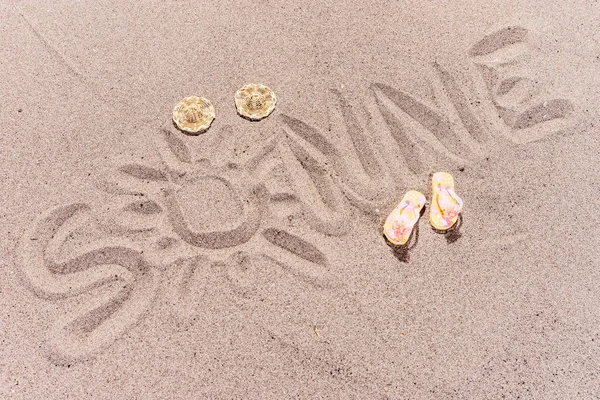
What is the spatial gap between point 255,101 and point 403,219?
1.00 metres

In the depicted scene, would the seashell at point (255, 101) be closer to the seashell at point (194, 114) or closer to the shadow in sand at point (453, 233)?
the seashell at point (194, 114)

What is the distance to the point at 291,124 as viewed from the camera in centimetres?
257

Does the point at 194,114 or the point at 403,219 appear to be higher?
the point at 194,114

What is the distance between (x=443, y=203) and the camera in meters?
2.30

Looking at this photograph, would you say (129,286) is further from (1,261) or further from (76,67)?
(76,67)

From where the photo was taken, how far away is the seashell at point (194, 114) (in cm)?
251

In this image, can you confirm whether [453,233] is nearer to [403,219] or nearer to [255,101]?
[403,219]

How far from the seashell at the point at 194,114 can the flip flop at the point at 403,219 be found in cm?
106

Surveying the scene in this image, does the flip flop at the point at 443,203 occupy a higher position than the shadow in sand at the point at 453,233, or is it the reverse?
the flip flop at the point at 443,203

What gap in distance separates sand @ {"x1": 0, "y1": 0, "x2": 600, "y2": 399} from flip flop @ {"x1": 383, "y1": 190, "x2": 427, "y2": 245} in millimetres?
69

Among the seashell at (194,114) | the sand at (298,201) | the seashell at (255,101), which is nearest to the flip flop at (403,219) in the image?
the sand at (298,201)

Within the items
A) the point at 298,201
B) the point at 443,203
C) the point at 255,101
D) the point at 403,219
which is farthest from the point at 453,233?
the point at 255,101

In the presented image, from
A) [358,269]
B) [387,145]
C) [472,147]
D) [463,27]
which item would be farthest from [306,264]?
[463,27]

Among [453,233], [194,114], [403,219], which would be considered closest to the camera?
[403,219]
